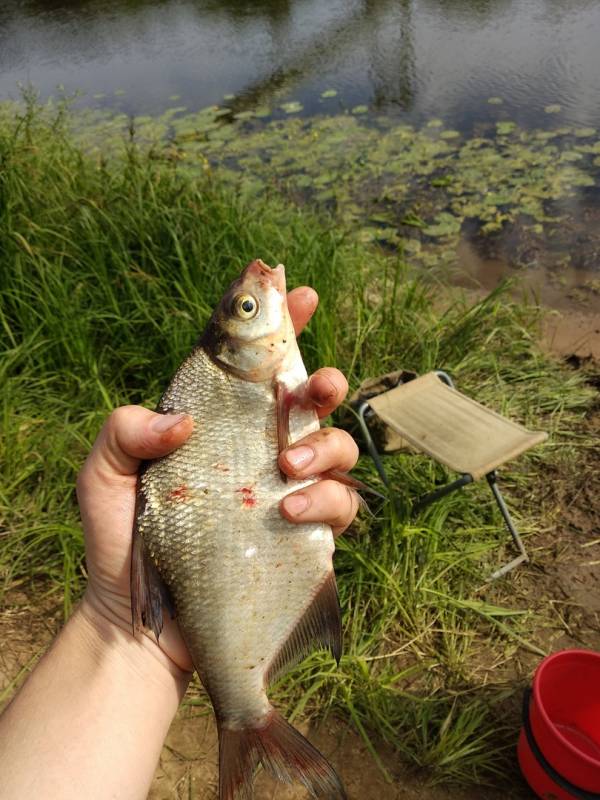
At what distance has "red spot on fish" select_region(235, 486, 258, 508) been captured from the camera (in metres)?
1.53

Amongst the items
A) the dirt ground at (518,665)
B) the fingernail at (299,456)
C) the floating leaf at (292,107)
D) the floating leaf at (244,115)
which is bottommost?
the dirt ground at (518,665)

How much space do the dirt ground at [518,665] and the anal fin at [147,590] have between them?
4.45ft

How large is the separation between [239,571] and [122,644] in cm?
52

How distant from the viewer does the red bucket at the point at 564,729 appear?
204 centimetres

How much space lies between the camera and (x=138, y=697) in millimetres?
1638

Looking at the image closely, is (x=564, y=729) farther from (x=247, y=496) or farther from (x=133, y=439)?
(x=133, y=439)

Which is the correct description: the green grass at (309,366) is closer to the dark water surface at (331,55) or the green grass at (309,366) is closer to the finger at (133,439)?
the finger at (133,439)

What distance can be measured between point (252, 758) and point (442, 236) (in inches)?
237

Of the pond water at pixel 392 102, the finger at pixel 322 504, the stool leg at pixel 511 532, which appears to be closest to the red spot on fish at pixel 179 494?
the finger at pixel 322 504

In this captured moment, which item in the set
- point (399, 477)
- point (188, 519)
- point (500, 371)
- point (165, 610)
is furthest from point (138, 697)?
point (500, 371)

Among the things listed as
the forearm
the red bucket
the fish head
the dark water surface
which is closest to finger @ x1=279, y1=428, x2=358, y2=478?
the fish head

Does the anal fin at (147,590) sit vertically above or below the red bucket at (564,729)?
above

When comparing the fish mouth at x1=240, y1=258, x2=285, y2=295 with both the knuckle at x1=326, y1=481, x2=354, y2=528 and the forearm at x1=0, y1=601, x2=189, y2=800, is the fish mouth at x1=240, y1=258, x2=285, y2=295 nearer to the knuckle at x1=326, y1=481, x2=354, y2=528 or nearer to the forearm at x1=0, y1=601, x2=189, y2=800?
the knuckle at x1=326, y1=481, x2=354, y2=528

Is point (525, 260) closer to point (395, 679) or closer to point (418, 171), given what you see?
point (418, 171)
